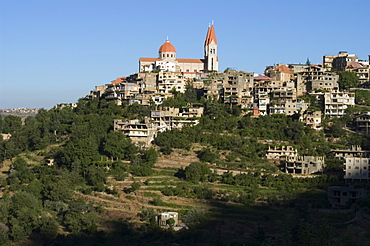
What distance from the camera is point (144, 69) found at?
61469mm

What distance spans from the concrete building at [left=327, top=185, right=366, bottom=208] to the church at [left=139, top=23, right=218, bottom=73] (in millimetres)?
24205

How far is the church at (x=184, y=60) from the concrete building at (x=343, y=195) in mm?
24205

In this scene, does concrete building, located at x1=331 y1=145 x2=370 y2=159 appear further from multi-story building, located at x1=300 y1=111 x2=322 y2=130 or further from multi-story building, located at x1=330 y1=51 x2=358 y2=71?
multi-story building, located at x1=330 y1=51 x2=358 y2=71

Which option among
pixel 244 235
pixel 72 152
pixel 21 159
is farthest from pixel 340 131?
pixel 21 159

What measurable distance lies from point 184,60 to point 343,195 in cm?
2735

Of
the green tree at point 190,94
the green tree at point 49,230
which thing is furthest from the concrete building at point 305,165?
the green tree at point 49,230

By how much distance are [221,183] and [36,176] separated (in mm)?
11926

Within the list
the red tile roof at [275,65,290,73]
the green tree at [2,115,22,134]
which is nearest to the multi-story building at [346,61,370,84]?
the red tile roof at [275,65,290,73]

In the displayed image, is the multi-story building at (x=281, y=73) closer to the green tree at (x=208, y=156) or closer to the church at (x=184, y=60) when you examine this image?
the church at (x=184, y=60)

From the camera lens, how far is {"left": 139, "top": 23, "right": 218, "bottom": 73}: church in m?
61.2

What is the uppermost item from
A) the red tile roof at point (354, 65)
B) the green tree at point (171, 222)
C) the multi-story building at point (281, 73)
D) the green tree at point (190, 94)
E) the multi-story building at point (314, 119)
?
the red tile roof at point (354, 65)

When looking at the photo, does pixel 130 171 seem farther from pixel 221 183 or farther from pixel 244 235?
pixel 244 235

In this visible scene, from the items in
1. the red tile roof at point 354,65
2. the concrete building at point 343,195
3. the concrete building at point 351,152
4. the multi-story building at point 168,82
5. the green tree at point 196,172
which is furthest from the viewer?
the red tile roof at point 354,65

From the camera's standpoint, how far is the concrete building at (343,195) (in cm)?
3862
